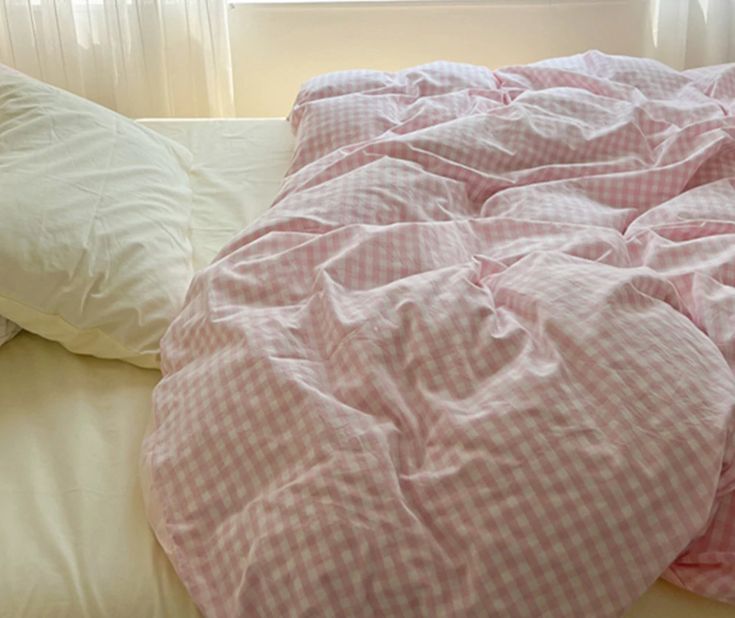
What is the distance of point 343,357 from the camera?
119 centimetres

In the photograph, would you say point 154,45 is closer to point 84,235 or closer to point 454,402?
point 84,235

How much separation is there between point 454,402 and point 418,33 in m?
1.80

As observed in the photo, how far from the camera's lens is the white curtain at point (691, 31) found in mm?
2652

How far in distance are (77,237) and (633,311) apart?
736mm

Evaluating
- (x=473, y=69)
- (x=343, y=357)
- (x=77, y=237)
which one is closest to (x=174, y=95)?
(x=473, y=69)

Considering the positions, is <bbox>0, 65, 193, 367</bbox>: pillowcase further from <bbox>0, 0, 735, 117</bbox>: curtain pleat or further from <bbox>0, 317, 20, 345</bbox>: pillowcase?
<bbox>0, 0, 735, 117</bbox>: curtain pleat

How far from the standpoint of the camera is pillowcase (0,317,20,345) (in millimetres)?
1440

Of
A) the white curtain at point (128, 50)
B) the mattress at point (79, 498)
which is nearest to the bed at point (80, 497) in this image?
the mattress at point (79, 498)

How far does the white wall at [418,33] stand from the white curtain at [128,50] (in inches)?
4.6

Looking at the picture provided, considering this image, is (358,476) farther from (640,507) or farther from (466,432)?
(640,507)

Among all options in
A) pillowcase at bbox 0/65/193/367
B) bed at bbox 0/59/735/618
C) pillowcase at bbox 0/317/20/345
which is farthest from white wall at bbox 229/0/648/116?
pillowcase at bbox 0/317/20/345

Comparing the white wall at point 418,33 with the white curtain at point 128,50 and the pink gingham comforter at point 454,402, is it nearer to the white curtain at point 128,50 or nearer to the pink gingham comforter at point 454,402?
the white curtain at point 128,50

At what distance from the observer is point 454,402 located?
1132 mm

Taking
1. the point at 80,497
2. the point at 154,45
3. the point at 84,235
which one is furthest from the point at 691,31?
the point at 80,497
